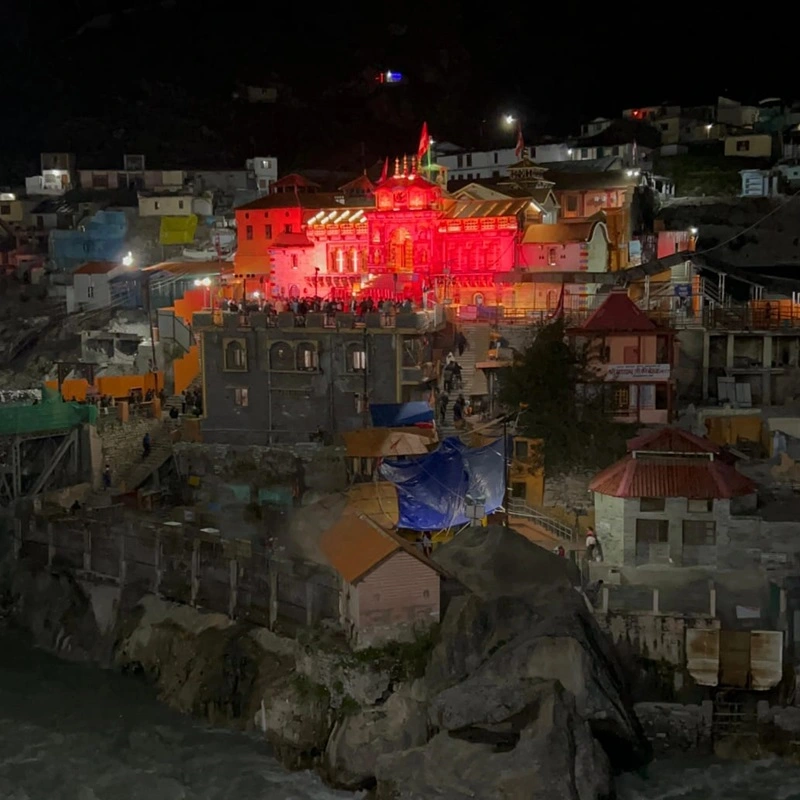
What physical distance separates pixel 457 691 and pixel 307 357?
19316 millimetres

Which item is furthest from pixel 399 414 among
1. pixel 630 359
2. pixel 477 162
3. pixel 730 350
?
pixel 477 162

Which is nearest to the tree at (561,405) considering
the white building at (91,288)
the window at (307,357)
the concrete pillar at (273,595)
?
the window at (307,357)

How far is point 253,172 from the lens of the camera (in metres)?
81.4

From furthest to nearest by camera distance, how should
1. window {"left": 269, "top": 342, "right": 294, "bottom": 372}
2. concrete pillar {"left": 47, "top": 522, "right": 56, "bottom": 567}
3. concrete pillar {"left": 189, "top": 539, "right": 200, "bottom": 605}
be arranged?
window {"left": 269, "top": 342, "right": 294, "bottom": 372} < concrete pillar {"left": 47, "top": 522, "right": 56, "bottom": 567} < concrete pillar {"left": 189, "top": 539, "right": 200, "bottom": 605}

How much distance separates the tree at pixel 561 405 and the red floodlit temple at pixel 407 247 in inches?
441

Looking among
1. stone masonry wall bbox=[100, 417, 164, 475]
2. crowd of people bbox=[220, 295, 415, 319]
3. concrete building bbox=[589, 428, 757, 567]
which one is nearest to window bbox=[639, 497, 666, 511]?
concrete building bbox=[589, 428, 757, 567]

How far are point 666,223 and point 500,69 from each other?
142 ft

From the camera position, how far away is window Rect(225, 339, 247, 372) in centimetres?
4163

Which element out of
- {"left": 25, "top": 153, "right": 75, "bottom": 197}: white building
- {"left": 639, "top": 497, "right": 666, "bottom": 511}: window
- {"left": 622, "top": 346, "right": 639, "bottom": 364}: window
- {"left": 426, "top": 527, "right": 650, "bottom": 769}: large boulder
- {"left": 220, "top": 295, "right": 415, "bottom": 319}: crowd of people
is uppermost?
{"left": 25, "top": 153, "right": 75, "bottom": 197}: white building

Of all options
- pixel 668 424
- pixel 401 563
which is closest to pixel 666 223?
pixel 668 424

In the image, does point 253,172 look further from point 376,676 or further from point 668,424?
point 376,676

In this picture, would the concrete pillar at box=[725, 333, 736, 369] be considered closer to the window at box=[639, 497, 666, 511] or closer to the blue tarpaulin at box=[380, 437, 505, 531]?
the window at box=[639, 497, 666, 511]

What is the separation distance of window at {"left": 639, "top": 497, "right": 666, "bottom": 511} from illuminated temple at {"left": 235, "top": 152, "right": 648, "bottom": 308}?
19.8 metres

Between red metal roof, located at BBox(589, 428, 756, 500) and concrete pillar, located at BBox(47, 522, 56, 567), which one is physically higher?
red metal roof, located at BBox(589, 428, 756, 500)
